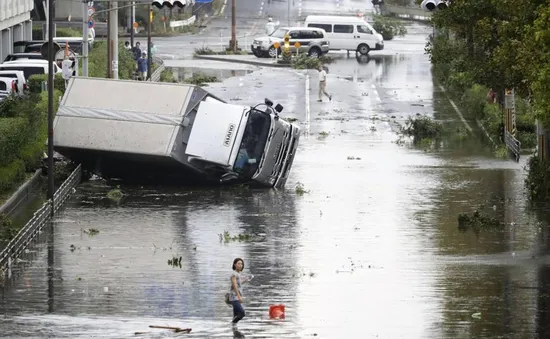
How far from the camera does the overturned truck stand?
3253 centimetres

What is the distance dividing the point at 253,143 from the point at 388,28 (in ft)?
158

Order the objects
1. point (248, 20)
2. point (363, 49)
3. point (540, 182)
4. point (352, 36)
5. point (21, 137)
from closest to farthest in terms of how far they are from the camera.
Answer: point (540, 182) → point (21, 137) → point (352, 36) → point (363, 49) → point (248, 20)

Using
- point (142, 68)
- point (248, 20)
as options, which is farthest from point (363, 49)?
point (248, 20)

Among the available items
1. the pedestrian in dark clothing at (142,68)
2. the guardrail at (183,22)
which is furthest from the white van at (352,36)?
the pedestrian in dark clothing at (142,68)

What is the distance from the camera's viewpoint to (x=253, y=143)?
109 feet

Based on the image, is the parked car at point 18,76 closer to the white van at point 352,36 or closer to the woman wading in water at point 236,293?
the white van at point 352,36

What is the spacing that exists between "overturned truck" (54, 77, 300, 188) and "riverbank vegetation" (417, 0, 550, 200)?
17.6 feet

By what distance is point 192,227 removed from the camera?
1134 inches

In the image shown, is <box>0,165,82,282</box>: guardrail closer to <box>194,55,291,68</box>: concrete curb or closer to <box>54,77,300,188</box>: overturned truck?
<box>54,77,300,188</box>: overturned truck

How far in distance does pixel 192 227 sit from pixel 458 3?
386 inches

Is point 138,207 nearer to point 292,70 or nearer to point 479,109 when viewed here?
point 479,109

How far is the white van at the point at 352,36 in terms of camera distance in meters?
70.7

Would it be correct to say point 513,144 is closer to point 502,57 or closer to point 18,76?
point 502,57

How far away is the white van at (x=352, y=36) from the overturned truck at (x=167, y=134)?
37282 mm
